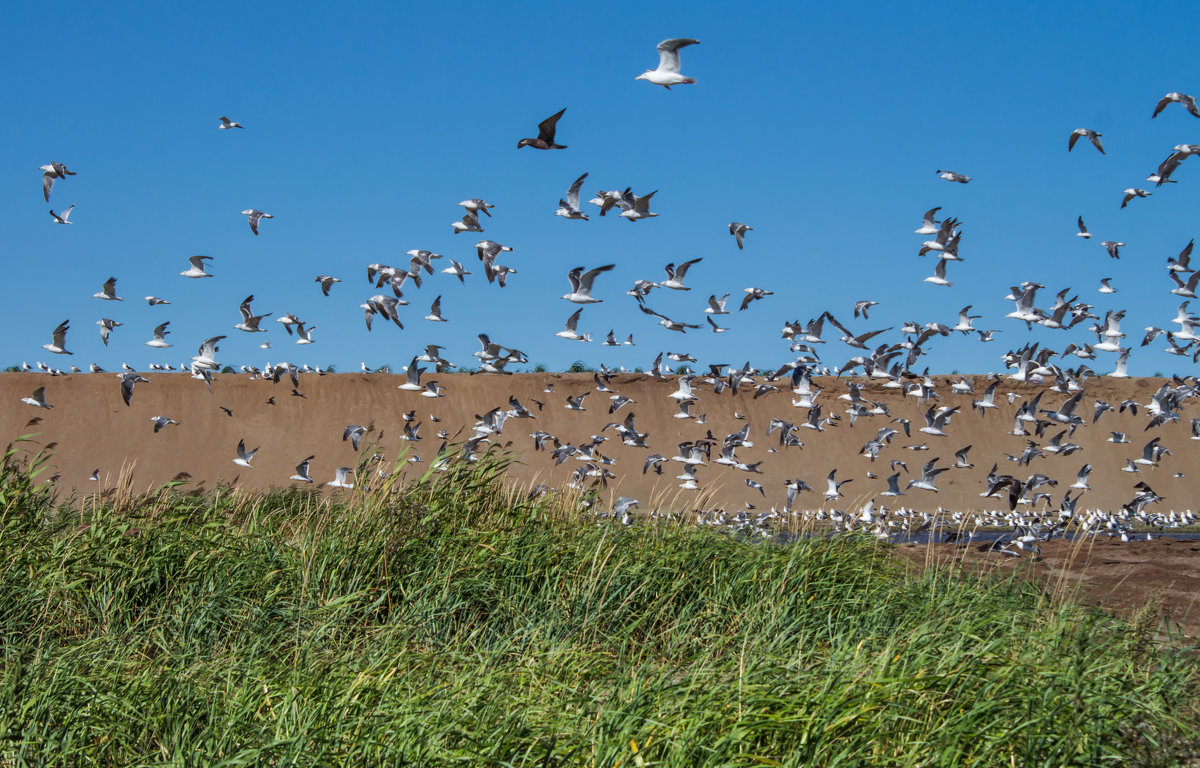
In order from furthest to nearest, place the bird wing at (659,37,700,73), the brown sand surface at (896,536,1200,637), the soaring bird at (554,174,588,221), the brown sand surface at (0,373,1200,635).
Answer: the brown sand surface at (0,373,1200,635)
the soaring bird at (554,174,588,221)
the bird wing at (659,37,700,73)
the brown sand surface at (896,536,1200,637)

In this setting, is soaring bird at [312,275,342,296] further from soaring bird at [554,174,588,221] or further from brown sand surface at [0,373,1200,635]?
brown sand surface at [0,373,1200,635]

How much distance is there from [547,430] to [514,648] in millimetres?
48519

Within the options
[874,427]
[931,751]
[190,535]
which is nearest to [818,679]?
[931,751]

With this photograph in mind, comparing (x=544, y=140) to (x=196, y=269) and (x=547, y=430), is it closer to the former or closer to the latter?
(x=196, y=269)

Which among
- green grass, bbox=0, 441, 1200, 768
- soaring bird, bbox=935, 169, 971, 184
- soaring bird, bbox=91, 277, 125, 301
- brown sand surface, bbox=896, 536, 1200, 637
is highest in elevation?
soaring bird, bbox=935, 169, 971, 184

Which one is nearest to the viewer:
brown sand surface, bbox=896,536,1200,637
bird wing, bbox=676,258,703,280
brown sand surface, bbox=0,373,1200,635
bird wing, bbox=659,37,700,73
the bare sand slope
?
brown sand surface, bbox=896,536,1200,637

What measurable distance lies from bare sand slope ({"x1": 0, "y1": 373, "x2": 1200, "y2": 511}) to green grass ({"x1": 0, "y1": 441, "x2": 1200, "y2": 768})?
116 feet

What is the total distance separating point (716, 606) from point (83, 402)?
5164 cm

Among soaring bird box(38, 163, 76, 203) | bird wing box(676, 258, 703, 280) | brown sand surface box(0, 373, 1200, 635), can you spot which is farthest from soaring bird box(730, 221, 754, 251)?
brown sand surface box(0, 373, 1200, 635)

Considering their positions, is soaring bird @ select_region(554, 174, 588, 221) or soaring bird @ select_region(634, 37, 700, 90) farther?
soaring bird @ select_region(554, 174, 588, 221)

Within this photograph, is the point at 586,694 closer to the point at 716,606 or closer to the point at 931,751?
the point at 931,751

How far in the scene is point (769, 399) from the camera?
61.7 metres

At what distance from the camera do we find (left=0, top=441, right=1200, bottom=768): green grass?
21.8 ft

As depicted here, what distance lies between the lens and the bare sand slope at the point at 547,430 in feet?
167
